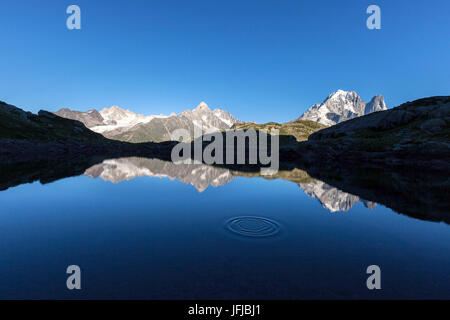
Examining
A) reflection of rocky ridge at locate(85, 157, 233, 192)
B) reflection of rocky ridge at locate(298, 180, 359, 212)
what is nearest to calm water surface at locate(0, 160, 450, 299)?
reflection of rocky ridge at locate(298, 180, 359, 212)

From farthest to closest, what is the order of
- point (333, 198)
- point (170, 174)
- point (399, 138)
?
point (399, 138) → point (170, 174) → point (333, 198)

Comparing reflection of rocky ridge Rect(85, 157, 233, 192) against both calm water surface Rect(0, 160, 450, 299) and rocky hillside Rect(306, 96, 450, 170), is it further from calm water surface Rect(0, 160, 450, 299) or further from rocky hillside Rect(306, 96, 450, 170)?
rocky hillside Rect(306, 96, 450, 170)

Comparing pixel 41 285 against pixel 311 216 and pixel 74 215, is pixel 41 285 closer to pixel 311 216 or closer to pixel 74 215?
pixel 74 215

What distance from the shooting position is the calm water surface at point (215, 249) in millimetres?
9594

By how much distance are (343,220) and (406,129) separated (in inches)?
4028

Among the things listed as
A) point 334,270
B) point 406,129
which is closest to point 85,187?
point 334,270

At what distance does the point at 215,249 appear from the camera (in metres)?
13.4

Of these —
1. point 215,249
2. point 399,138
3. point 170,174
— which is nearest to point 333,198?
point 215,249

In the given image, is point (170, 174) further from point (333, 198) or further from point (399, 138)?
point (399, 138)

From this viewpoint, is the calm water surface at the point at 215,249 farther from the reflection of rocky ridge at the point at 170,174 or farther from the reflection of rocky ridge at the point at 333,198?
the reflection of rocky ridge at the point at 170,174

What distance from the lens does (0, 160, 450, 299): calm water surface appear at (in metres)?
9.59

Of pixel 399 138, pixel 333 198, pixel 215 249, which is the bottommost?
pixel 215 249
